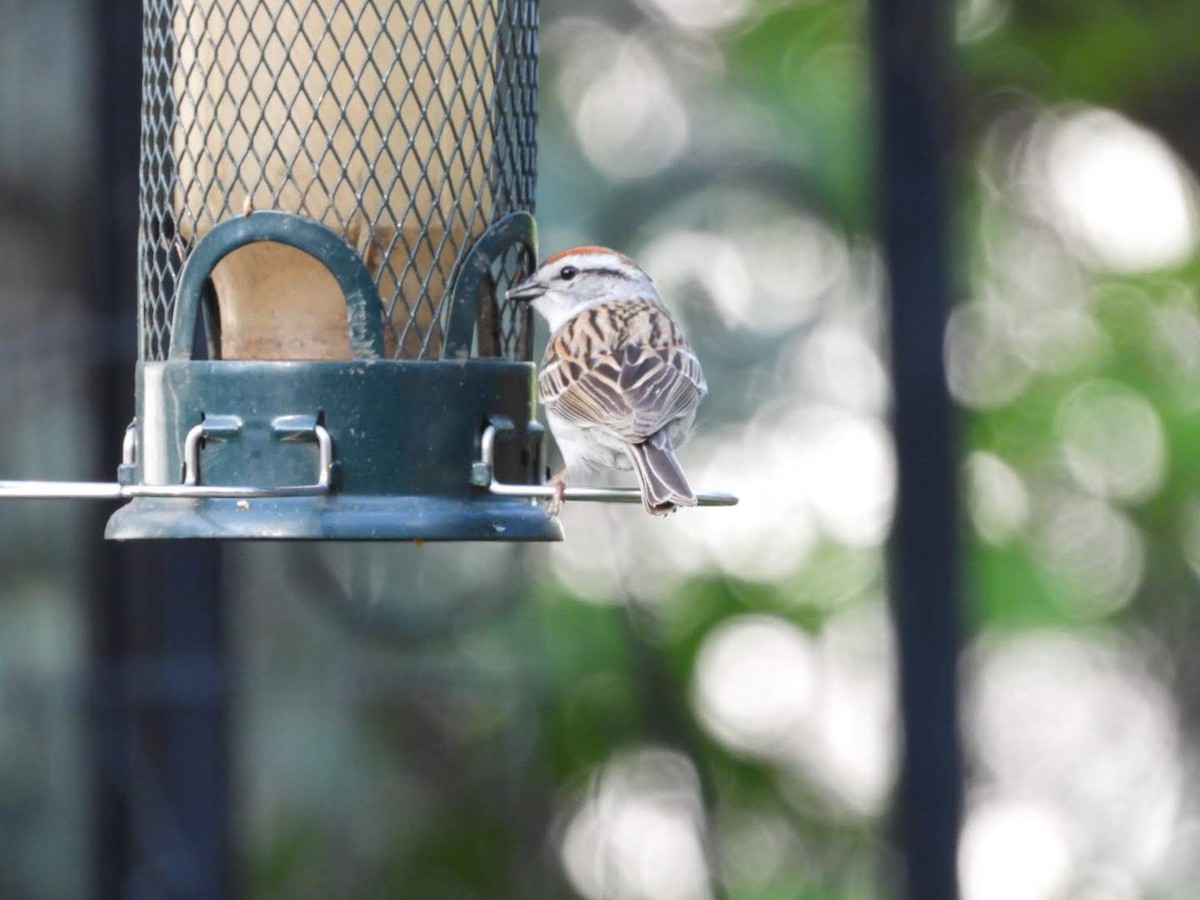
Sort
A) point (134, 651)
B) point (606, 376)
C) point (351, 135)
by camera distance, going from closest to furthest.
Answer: point (351, 135), point (606, 376), point (134, 651)

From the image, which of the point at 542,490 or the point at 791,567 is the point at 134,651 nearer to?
the point at 791,567

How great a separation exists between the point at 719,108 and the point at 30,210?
2.80m

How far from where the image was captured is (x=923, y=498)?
5293 mm

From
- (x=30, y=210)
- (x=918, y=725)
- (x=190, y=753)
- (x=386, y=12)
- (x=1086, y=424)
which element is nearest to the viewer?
(x=386, y=12)

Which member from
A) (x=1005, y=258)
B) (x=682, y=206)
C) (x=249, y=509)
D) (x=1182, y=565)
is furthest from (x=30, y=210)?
(x=1182, y=565)

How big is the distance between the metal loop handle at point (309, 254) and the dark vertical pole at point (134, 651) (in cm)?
176

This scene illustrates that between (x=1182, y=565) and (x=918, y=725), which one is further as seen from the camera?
(x=1182, y=565)

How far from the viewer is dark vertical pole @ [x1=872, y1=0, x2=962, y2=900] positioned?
16.9ft

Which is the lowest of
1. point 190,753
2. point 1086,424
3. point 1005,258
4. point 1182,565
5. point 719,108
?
point 190,753

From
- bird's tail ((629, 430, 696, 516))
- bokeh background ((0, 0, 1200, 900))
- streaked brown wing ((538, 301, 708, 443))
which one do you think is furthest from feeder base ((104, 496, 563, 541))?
bokeh background ((0, 0, 1200, 900))

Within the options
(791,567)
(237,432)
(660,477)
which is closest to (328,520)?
(237,432)

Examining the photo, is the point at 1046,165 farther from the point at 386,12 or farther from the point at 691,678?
the point at 386,12

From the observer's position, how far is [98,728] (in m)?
→ 6.12

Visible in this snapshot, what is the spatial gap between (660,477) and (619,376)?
19.3 inches
